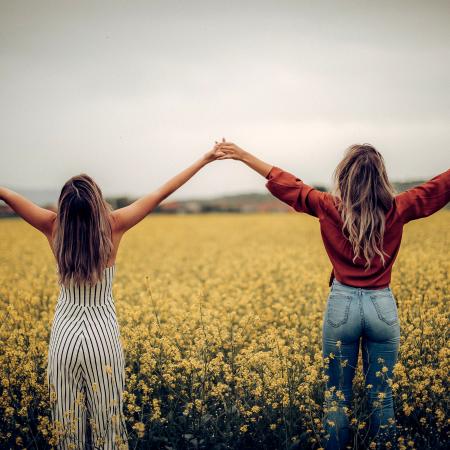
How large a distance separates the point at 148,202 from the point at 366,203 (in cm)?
126

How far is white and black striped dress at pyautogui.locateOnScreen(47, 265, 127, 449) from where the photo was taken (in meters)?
2.78

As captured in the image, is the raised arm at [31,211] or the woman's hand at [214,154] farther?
the woman's hand at [214,154]

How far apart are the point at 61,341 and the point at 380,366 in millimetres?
1876

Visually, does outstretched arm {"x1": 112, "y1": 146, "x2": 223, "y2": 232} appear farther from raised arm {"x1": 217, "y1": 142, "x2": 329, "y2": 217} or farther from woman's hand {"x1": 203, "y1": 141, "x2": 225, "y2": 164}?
raised arm {"x1": 217, "y1": 142, "x2": 329, "y2": 217}

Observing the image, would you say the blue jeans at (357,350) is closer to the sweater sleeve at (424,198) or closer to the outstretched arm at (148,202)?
the sweater sleeve at (424,198)

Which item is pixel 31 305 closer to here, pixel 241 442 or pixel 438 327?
pixel 241 442

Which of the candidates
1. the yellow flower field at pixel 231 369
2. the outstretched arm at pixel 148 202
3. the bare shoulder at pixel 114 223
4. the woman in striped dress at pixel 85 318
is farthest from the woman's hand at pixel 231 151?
the yellow flower field at pixel 231 369

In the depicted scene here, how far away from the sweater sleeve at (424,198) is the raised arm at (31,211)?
2028 mm

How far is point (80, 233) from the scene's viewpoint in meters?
2.75

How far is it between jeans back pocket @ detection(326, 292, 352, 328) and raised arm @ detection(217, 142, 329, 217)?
50 cm

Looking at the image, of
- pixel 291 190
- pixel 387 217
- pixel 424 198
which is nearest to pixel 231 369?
pixel 291 190

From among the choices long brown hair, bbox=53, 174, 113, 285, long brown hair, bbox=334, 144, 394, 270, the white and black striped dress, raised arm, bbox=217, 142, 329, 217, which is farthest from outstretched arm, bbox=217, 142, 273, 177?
the white and black striped dress

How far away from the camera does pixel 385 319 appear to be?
2.93 metres

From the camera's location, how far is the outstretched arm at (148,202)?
9.65ft
